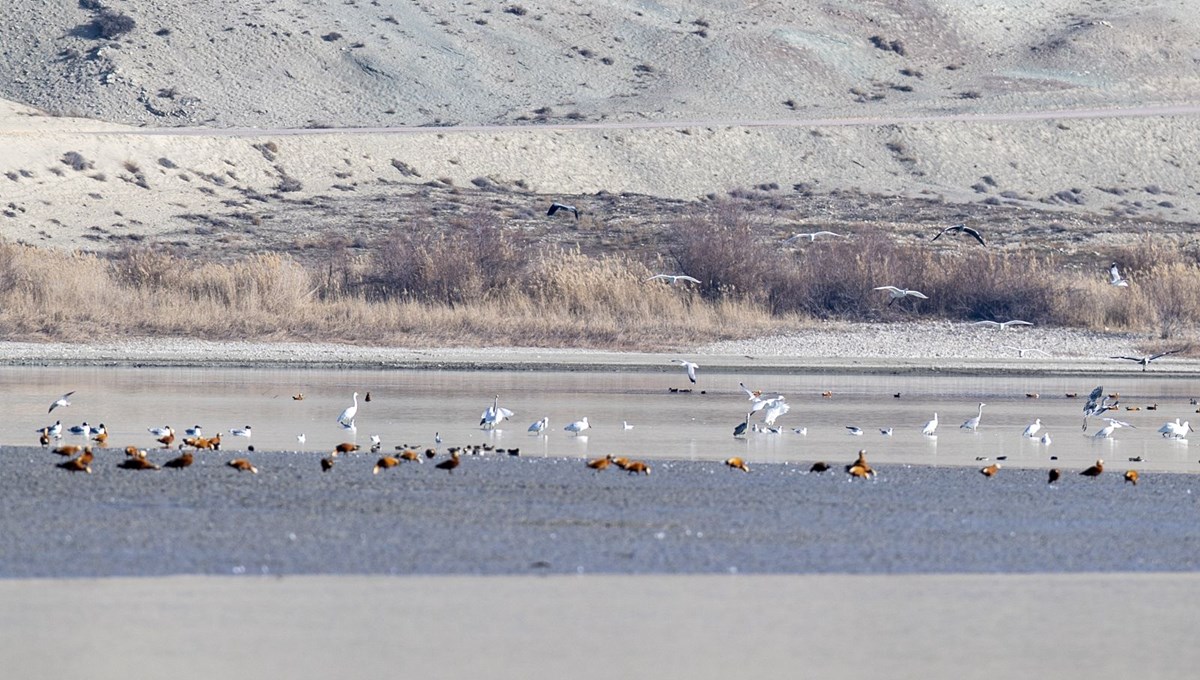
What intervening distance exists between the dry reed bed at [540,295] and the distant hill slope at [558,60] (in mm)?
34842

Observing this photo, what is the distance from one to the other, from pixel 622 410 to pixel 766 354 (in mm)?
10577

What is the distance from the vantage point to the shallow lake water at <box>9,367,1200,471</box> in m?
16.3

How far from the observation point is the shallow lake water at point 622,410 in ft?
53.5

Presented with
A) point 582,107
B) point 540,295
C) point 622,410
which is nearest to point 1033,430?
point 622,410

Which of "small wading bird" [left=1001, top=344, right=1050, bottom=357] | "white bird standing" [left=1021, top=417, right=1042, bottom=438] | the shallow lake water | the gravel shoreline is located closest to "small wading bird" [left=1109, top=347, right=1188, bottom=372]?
the gravel shoreline

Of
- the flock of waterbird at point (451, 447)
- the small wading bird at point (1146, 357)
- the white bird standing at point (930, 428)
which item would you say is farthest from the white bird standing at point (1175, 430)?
the small wading bird at point (1146, 357)

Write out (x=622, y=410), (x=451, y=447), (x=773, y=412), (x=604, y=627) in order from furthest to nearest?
(x=622, y=410)
(x=773, y=412)
(x=451, y=447)
(x=604, y=627)

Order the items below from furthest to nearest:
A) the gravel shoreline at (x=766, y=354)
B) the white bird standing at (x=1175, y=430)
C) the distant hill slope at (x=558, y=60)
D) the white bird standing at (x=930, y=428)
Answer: the distant hill slope at (x=558, y=60)
the gravel shoreline at (x=766, y=354)
the white bird standing at (x=1175, y=430)
the white bird standing at (x=930, y=428)

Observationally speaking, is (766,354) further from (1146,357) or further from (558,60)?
(558,60)

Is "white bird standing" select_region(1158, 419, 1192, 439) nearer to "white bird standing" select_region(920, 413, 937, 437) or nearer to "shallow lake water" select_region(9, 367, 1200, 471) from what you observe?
"shallow lake water" select_region(9, 367, 1200, 471)

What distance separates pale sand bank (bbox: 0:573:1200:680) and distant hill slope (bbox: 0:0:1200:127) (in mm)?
60705

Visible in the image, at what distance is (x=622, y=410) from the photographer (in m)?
20.6

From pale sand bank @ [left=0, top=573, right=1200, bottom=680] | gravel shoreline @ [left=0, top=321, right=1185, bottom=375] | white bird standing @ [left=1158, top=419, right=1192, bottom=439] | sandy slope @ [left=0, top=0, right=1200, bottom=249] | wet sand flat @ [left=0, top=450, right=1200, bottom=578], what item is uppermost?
sandy slope @ [left=0, top=0, right=1200, bottom=249]

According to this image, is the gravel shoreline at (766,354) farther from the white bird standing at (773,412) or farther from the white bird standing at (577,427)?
the white bird standing at (577,427)
